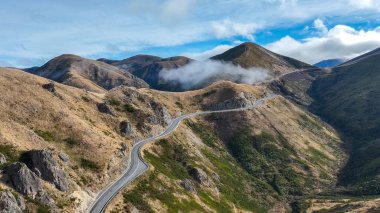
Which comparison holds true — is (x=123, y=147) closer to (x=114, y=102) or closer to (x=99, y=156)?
(x=99, y=156)

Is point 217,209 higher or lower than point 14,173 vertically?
lower

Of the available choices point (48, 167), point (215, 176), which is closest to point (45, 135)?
point (48, 167)

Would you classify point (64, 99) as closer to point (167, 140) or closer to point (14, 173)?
point (167, 140)


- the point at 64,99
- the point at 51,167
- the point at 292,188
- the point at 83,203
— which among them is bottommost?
the point at 292,188

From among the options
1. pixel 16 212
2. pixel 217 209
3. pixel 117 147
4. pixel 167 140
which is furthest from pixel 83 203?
pixel 167 140

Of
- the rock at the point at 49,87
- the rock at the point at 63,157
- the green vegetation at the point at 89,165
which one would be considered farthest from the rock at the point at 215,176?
the rock at the point at 49,87

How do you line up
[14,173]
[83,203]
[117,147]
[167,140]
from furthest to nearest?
[167,140], [117,147], [83,203], [14,173]

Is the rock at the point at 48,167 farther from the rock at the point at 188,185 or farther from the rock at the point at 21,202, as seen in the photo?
the rock at the point at 188,185
